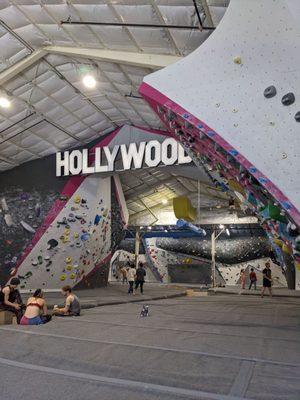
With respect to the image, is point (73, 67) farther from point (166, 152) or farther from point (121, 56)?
point (166, 152)

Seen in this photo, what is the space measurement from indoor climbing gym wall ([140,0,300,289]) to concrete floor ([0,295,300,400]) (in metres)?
1.64

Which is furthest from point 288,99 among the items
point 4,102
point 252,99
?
point 4,102

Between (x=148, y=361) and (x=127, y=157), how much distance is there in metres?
10.8

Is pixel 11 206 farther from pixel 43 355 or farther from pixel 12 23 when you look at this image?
pixel 43 355

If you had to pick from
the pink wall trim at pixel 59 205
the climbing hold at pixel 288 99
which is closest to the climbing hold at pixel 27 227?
the pink wall trim at pixel 59 205

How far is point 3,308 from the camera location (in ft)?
24.0

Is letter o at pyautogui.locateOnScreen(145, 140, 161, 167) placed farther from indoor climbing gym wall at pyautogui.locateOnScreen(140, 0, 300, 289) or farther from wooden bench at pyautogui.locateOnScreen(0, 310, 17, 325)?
wooden bench at pyautogui.locateOnScreen(0, 310, 17, 325)

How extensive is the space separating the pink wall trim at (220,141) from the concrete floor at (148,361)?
1.85 m

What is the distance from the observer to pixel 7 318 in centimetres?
713

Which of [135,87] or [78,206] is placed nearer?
[135,87]

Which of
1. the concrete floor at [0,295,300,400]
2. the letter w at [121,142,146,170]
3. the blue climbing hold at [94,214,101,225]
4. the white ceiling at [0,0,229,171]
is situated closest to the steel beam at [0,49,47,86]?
the white ceiling at [0,0,229,171]

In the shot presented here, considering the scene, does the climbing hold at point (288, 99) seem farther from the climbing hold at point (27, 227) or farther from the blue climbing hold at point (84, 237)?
the climbing hold at point (27, 227)

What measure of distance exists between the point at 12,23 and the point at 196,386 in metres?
8.76

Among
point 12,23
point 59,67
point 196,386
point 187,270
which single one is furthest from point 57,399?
point 187,270
